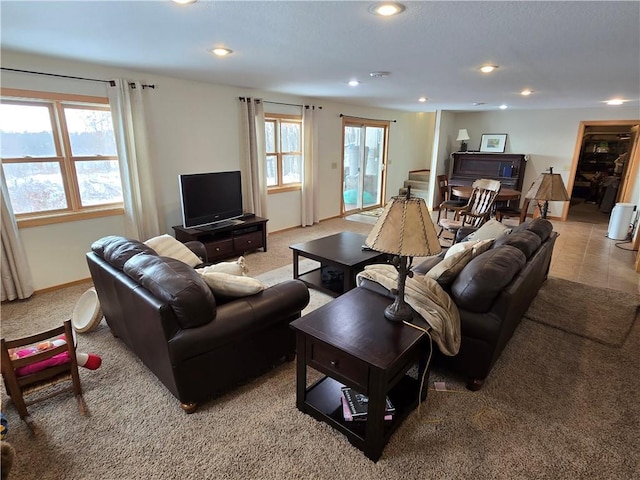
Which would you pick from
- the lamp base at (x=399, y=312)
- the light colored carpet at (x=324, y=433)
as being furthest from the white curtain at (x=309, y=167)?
the lamp base at (x=399, y=312)

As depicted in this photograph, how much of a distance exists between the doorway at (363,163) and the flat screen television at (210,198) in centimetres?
285

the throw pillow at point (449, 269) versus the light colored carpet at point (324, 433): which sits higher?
the throw pillow at point (449, 269)

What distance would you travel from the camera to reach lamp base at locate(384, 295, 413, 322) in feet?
5.84

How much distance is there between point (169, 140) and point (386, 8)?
315cm

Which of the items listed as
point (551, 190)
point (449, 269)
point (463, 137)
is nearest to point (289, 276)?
point (449, 269)

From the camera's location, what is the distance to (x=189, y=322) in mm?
1730

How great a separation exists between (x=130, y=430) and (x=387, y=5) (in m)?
2.59

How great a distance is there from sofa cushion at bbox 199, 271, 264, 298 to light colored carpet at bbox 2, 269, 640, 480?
0.60m

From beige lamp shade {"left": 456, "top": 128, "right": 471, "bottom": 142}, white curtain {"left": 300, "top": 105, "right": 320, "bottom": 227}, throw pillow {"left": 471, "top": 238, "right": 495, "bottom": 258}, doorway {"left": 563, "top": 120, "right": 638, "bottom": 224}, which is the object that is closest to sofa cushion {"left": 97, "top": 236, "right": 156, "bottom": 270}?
throw pillow {"left": 471, "top": 238, "right": 495, "bottom": 258}

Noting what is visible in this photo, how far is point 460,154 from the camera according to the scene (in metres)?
7.72

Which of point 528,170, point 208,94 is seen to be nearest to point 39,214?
point 208,94

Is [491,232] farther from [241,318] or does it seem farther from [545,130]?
[545,130]

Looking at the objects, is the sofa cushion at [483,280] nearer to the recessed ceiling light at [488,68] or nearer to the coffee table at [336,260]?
the coffee table at [336,260]

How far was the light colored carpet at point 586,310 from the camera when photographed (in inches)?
108
